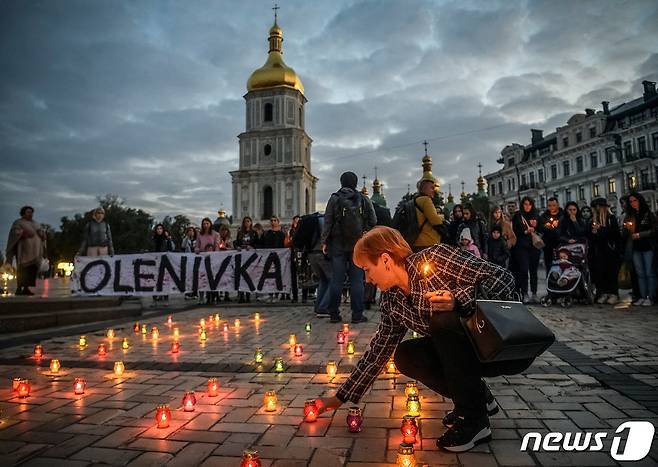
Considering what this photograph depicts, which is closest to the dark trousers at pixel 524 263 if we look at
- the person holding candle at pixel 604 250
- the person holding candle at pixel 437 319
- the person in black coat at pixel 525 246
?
the person in black coat at pixel 525 246

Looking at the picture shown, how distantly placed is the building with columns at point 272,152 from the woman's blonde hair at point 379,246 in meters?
61.3

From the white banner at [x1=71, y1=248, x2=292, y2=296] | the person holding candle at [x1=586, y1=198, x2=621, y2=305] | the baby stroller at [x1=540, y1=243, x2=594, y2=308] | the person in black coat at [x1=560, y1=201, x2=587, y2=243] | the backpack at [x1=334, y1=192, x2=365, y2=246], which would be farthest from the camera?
the white banner at [x1=71, y1=248, x2=292, y2=296]

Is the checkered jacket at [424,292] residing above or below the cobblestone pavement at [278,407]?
above

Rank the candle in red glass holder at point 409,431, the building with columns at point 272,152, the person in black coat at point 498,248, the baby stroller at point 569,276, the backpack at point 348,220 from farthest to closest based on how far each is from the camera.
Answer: the building with columns at point 272,152 → the person in black coat at point 498,248 → the baby stroller at point 569,276 → the backpack at point 348,220 → the candle in red glass holder at point 409,431

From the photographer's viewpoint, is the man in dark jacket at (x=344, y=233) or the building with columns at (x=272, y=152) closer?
the man in dark jacket at (x=344, y=233)

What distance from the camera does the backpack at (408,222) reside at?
765 cm

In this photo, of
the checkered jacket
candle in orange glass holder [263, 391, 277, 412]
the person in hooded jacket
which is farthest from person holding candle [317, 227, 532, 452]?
the person in hooded jacket

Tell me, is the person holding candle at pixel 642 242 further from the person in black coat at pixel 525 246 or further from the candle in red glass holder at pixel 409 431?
the candle in red glass holder at pixel 409 431

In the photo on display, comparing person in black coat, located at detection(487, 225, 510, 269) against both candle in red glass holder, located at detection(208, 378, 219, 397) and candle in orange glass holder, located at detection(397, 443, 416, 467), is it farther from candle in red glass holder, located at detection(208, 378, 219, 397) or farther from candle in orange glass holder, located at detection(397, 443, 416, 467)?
candle in orange glass holder, located at detection(397, 443, 416, 467)

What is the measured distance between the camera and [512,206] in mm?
10984

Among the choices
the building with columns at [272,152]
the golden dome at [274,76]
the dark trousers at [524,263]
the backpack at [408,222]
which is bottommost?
the dark trousers at [524,263]

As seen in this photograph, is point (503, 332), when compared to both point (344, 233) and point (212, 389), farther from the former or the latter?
point (344, 233)

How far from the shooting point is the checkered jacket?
2.53 metres

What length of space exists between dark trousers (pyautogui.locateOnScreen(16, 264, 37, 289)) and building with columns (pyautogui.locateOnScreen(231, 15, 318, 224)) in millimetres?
53081
